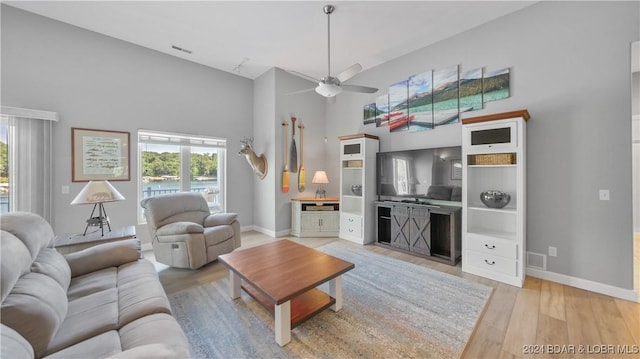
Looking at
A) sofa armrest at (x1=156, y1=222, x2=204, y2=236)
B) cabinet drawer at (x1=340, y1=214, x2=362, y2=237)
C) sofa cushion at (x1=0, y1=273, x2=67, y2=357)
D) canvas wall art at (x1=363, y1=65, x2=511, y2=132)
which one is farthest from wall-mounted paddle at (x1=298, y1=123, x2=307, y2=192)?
sofa cushion at (x1=0, y1=273, x2=67, y2=357)

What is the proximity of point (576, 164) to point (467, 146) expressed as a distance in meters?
1.06

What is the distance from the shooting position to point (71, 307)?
4.71 feet

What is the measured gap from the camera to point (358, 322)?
198 cm

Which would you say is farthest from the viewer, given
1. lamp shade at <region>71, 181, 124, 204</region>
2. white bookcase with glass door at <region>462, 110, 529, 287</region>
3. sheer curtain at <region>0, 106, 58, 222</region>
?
sheer curtain at <region>0, 106, 58, 222</region>

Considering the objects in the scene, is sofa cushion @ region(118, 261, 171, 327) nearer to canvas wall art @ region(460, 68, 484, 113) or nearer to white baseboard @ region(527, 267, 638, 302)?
white baseboard @ region(527, 267, 638, 302)

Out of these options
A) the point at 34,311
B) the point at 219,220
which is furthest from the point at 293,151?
the point at 34,311

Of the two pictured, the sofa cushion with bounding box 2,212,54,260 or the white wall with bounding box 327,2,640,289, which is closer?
the sofa cushion with bounding box 2,212,54,260

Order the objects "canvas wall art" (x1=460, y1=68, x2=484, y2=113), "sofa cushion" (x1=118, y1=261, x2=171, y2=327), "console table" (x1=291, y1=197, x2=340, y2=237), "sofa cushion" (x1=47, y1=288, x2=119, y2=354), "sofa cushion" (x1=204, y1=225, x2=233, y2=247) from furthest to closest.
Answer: "console table" (x1=291, y1=197, x2=340, y2=237), "canvas wall art" (x1=460, y1=68, x2=484, y2=113), "sofa cushion" (x1=204, y1=225, x2=233, y2=247), "sofa cushion" (x1=118, y1=261, x2=171, y2=327), "sofa cushion" (x1=47, y1=288, x2=119, y2=354)

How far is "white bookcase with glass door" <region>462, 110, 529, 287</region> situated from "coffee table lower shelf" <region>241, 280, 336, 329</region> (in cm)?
196

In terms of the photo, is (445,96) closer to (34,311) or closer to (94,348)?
(94,348)

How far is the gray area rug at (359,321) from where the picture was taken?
5.50 feet

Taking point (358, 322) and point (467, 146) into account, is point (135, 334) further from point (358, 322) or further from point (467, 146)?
point (467, 146)

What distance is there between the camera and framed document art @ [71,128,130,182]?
3.31 meters

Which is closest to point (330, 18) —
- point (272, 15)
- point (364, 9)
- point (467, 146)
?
point (364, 9)
